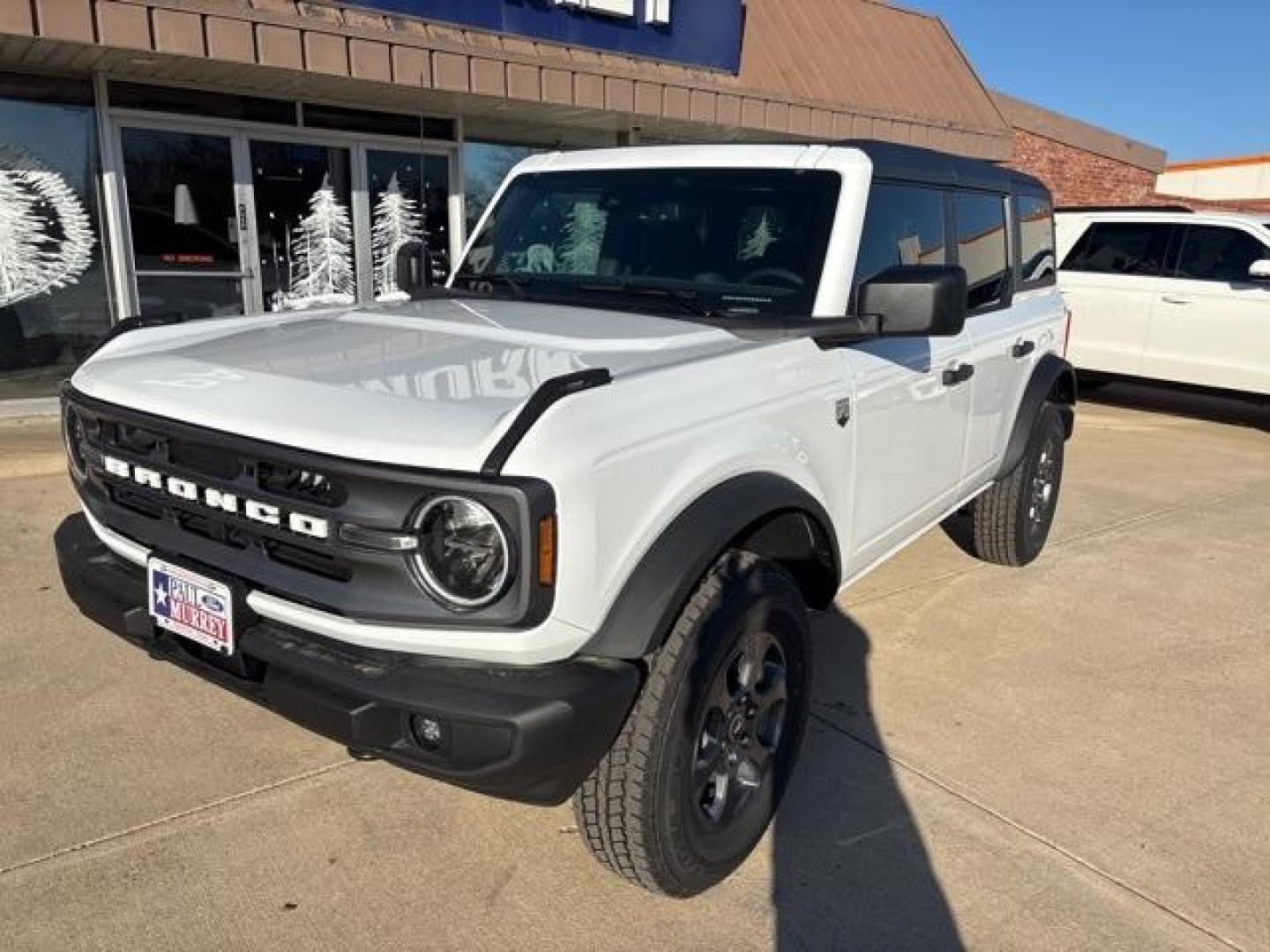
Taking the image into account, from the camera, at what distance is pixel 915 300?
2729 mm

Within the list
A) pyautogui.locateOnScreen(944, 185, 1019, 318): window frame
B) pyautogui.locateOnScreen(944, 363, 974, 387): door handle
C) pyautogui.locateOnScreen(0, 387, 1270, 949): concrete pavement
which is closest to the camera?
pyautogui.locateOnScreen(0, 387, 1270, 949): concrete pavement

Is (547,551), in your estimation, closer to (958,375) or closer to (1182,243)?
(958,375)

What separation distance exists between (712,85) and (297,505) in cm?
895

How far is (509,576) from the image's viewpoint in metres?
1.95

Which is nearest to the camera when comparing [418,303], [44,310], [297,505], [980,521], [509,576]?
[509,576]

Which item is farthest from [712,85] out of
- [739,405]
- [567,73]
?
[739,405]

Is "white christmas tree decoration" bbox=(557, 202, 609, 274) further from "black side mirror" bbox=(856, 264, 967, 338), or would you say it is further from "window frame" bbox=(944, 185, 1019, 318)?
"window frame" bbox=(944, 185, 1019, 318)

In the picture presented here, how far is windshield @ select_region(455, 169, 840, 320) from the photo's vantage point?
3.12 metres

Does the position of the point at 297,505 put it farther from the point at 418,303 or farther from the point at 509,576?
the point at 418,303

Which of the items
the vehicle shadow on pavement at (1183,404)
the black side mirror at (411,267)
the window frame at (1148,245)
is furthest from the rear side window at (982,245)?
the vehicle shadow on pavement at (1183,404)

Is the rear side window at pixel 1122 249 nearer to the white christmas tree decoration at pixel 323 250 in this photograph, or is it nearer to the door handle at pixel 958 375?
the door handle at pixel 958 375

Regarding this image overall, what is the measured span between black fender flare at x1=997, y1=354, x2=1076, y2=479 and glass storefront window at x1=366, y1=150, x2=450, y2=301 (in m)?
6.20

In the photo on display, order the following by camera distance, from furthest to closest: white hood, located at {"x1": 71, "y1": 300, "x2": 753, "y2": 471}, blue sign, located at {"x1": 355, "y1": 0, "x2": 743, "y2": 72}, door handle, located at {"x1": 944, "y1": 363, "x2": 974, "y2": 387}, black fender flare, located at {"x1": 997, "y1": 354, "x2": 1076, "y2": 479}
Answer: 1. blue sign, located at {"x1": 355, "y1": 0, "x2": 743, "y2": 72}
2. black fender flare, located at {"x1": 997, "y1": 354, "x2": 1076, "y2": 479}
3. door handle, located at {"x1": 944, "y1": 363, "x2": 974, "y2": 387}
4. white hood, located at {"x1": 71, "y1": 300, "x2": 753, "y2": 471}

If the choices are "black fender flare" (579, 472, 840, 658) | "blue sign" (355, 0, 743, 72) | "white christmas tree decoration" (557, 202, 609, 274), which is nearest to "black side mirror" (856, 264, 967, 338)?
"black fender flare" (579, 472, 840, 658)
